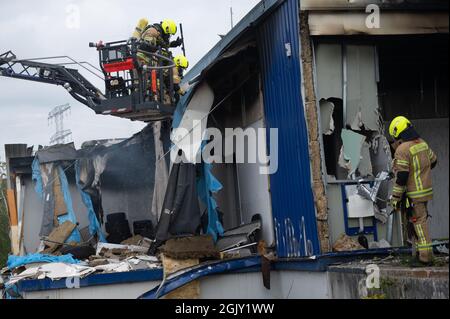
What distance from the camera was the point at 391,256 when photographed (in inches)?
391

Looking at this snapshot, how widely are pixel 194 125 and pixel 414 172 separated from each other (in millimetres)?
5175

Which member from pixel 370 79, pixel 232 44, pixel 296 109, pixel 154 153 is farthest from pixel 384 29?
pixel 154 153

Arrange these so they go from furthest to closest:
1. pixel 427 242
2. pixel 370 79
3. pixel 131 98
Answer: pixel 131 98 → pixel 370 79 → pixel 427 242

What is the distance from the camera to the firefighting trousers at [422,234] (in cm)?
834

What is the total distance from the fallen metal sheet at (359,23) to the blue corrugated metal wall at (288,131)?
35 cm

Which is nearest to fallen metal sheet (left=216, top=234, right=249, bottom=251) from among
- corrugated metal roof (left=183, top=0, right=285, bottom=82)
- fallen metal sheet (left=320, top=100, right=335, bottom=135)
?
fallen metal sheet (left=320, top=100, right=335, bottom=135)

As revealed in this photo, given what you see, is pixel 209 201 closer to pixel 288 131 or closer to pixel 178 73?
pixel 288 131

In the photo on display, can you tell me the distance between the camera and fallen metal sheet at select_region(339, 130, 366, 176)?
1045 centimetres

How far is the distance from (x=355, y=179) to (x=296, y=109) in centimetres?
136

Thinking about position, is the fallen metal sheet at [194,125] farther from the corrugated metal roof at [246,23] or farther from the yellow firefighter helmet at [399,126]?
the yellow firefighter helmet at [399,126]

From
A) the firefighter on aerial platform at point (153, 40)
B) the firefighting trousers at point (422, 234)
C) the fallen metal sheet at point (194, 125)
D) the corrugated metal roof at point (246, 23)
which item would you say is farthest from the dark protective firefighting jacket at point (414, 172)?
the firefighter on aerial platform at point (153, 40)

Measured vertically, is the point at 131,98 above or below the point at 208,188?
above

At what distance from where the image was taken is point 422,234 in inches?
332
